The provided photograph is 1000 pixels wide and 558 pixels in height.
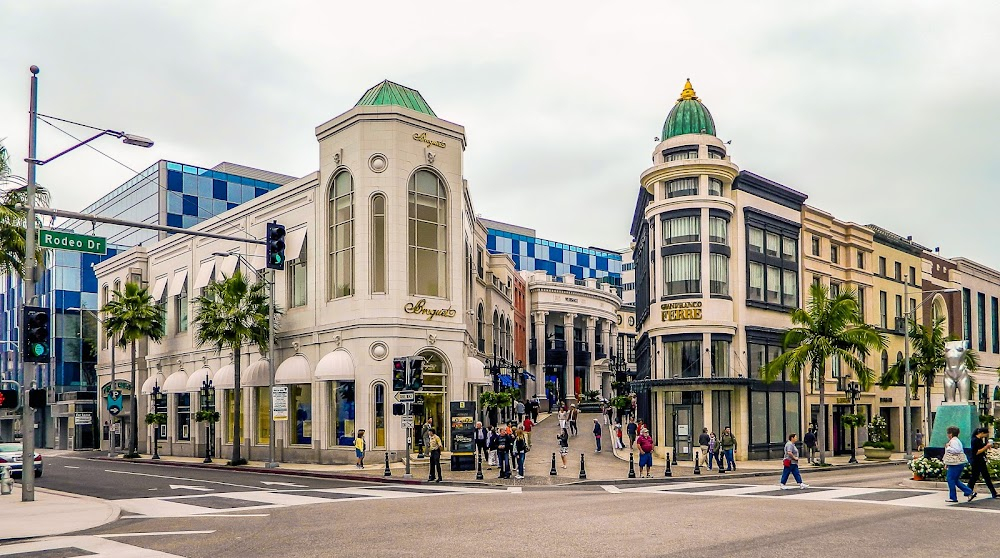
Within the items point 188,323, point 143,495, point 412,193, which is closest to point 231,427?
point 188,323

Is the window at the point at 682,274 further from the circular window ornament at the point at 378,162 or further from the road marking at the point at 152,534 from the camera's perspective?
the road marking at the point at 152,534

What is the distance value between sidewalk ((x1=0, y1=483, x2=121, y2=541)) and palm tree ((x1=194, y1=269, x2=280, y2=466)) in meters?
18.1

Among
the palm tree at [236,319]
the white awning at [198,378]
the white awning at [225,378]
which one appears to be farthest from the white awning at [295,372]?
the white awning at [198,378]

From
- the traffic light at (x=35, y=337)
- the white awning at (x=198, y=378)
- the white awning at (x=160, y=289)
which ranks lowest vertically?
the white awning at (x=198, y=378)

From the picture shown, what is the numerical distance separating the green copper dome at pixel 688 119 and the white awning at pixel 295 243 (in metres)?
18.7

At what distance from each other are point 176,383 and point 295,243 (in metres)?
15.0

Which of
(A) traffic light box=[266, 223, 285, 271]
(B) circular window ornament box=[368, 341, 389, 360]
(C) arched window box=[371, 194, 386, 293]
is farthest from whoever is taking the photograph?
(C) arched window box=[371, 194, 386, 293]

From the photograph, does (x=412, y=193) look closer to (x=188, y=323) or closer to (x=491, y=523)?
(x=188, y=323)

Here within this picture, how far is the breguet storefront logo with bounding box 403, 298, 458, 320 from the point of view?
130 feet

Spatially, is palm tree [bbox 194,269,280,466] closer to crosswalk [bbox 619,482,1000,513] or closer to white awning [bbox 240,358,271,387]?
white awning [bbox 240,358,271,387]

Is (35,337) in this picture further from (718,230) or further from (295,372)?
(718,230)

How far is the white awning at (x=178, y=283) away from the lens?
181ft

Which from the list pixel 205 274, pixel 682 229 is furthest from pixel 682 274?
pixel 205 274

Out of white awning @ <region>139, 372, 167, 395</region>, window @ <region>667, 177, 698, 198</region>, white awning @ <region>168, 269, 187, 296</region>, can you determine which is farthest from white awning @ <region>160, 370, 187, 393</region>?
window @ <region>667, 177, 698, 198</region>
